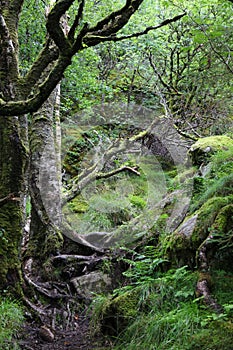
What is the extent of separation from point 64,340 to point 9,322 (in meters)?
0.67

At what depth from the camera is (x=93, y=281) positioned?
5285mm

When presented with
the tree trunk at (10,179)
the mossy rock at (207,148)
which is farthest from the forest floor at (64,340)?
the mossy rock at (207,148)

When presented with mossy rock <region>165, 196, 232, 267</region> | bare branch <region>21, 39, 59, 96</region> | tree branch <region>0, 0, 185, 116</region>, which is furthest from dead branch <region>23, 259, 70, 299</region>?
tree branch <region>0, 0, 185, 116</region>

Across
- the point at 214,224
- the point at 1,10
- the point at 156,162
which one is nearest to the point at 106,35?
the point at 1,10

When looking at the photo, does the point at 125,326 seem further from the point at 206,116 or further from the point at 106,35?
the point at 206,116

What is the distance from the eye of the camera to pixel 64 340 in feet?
13.6

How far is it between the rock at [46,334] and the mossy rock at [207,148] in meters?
3.58

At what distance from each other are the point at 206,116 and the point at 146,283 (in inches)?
203

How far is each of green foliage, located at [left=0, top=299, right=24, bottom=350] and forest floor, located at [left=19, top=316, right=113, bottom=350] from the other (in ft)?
0.42

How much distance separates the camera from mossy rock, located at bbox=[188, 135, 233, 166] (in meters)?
6.18

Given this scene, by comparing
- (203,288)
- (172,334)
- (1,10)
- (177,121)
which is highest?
(1,10)

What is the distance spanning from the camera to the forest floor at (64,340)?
12.4 ft

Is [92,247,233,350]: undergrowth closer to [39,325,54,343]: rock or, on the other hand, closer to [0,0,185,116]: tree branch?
[39,325,54,343]: rock

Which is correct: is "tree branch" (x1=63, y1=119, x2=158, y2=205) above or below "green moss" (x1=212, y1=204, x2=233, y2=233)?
above
